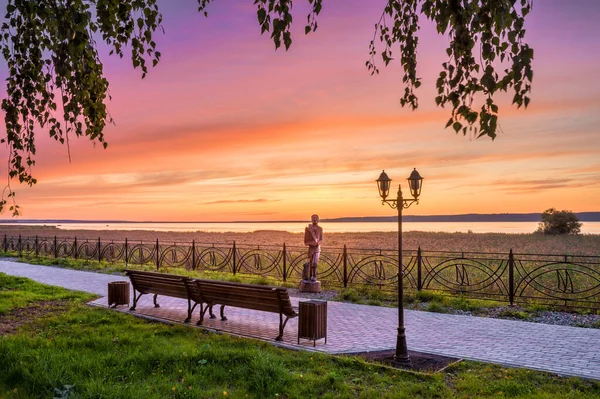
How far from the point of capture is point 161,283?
32.8ft

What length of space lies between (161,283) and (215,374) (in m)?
4.19

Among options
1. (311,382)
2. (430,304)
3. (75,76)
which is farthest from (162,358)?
(430,304)

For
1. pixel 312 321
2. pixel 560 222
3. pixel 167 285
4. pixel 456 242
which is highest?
pixel 560 222

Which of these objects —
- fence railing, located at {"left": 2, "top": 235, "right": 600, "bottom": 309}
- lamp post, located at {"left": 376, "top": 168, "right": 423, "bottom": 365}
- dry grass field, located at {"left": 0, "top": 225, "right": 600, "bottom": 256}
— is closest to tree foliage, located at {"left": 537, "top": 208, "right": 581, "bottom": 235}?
dry grass field, located at {"left": 0, "top": 225, "right": 600, "bottom": 256}

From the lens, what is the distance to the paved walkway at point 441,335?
23.2 feet

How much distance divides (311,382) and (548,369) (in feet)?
10.2

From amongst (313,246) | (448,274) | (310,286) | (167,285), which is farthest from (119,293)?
(448,274)

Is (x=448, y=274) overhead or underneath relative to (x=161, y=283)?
underneath

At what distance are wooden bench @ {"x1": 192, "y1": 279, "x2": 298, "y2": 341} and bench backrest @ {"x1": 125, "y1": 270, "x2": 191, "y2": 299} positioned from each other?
496mm

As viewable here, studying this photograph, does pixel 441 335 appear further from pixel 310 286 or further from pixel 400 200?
pixel 310 286

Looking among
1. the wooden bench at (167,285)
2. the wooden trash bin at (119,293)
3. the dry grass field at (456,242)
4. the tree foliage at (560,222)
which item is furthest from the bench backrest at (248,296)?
the tree foliage at (560,222)

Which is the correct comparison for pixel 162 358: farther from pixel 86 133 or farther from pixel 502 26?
pixel 502 26

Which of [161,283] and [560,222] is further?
[560,222]

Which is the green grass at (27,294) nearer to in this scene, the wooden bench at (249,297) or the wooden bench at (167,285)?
the wooden bench at (167,285)
